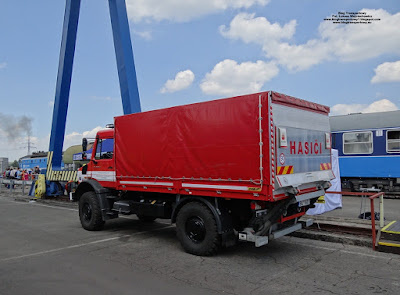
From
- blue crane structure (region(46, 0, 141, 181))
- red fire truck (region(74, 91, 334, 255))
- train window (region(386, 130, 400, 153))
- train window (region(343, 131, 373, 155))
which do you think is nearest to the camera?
red fire truck (region(74, 91, 334, 255))

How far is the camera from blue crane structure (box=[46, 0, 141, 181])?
42.7 feet

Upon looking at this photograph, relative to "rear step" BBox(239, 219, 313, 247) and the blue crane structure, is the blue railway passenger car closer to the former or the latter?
the blue crane structure

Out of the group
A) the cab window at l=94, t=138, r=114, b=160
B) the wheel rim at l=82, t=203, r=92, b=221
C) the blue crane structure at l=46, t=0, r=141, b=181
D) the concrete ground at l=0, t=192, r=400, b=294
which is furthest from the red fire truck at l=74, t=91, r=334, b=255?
the blue crane structure at l=46, t=0, r=141, b=181

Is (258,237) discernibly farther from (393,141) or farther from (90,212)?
(393,141)

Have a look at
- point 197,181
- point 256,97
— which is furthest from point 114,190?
point 256,97

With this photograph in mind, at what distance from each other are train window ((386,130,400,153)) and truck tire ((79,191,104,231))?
40.6ft

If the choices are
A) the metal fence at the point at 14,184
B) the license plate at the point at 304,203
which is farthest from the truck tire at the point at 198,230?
the metal fence at the point at 14,184

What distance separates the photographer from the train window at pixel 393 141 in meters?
13.9

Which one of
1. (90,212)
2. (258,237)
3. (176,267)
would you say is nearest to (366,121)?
(258,237)

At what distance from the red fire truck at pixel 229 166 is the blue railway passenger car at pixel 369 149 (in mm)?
8786

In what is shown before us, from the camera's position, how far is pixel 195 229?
613 centimetres

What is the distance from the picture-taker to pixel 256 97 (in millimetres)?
5410

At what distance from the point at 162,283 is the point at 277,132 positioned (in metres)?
2.95

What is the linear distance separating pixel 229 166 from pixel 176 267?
1.94 metres
